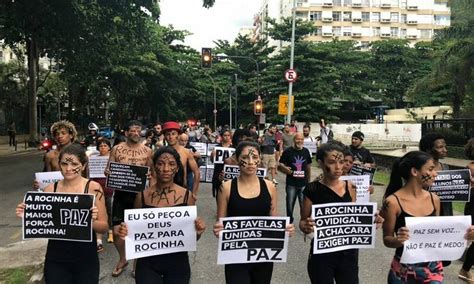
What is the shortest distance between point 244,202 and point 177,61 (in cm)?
4893

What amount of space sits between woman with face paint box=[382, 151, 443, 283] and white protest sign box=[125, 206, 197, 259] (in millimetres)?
1469

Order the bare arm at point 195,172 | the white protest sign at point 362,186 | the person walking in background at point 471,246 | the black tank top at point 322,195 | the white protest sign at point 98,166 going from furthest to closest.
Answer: the white protest sign at point 98,166 < the bare arm at point 195,172 < the white protest sign at point 362,186 < the person walking in background at point 471,246 < the black tank top at point 322,195

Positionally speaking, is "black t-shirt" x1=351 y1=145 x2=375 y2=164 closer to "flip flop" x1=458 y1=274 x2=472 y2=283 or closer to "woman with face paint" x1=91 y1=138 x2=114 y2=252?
"flip flop" x1=458 y1=274 x2=472 y2=283

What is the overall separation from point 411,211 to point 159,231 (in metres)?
1.87

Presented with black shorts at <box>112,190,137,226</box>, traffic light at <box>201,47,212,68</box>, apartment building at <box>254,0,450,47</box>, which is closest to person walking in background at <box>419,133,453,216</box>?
black shorts at <box>112,190,137,226</box>

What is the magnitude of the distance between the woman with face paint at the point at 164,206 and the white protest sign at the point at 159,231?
0.05 m

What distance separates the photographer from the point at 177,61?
51562 millimetres

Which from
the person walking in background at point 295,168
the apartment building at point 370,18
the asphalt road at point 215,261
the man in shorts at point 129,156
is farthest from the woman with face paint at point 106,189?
the apartment building at point 370,18

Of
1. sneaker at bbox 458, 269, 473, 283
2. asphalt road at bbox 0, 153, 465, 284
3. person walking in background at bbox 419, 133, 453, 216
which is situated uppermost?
person walking in background at bbox 419, 133, 453, 216

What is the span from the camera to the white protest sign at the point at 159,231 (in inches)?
147

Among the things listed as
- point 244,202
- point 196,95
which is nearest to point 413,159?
point 244,202

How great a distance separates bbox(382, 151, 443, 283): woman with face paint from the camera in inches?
139

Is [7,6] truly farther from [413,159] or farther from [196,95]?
[196,95]

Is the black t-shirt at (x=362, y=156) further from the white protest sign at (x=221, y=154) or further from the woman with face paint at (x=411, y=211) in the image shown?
the woman with face paint at (x=411, y=211)
